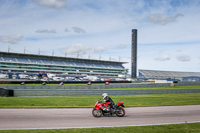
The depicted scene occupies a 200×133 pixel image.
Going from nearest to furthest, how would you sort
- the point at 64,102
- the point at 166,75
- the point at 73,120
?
the point at 73,120
the point at 64,102
the point at 166,75

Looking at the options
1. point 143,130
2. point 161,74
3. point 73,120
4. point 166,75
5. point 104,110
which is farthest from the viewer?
point 166,75

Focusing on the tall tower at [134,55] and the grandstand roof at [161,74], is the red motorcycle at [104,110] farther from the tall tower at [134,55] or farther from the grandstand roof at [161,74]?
the grandstand roof at [161,74]

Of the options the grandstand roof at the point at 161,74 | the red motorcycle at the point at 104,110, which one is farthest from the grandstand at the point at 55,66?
the red motorcycle at the point at 104,110

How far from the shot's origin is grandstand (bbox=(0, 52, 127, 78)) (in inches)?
3996

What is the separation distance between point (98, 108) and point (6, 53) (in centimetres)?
10213

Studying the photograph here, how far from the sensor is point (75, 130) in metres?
8.23

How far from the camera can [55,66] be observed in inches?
4508

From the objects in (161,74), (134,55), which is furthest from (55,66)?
(161,74)

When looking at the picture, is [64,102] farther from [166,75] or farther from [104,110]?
[166,75]

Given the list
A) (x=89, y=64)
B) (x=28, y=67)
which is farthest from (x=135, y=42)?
(x=28, y=67)

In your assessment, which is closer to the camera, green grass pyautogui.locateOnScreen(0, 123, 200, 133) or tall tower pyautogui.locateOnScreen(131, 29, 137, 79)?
green grass pyautogui.locateOnScreen(0, 123, 200, 133)

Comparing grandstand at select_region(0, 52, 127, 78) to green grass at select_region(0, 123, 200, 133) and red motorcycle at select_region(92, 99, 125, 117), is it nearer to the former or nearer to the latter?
red motorcycle at select_region(92, 99, 125, 117)

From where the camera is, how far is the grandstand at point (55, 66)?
101500 mm

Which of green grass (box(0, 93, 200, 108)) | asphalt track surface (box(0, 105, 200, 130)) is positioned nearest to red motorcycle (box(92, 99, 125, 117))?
asphalt track surface (box(0, 105, 200, 130))
